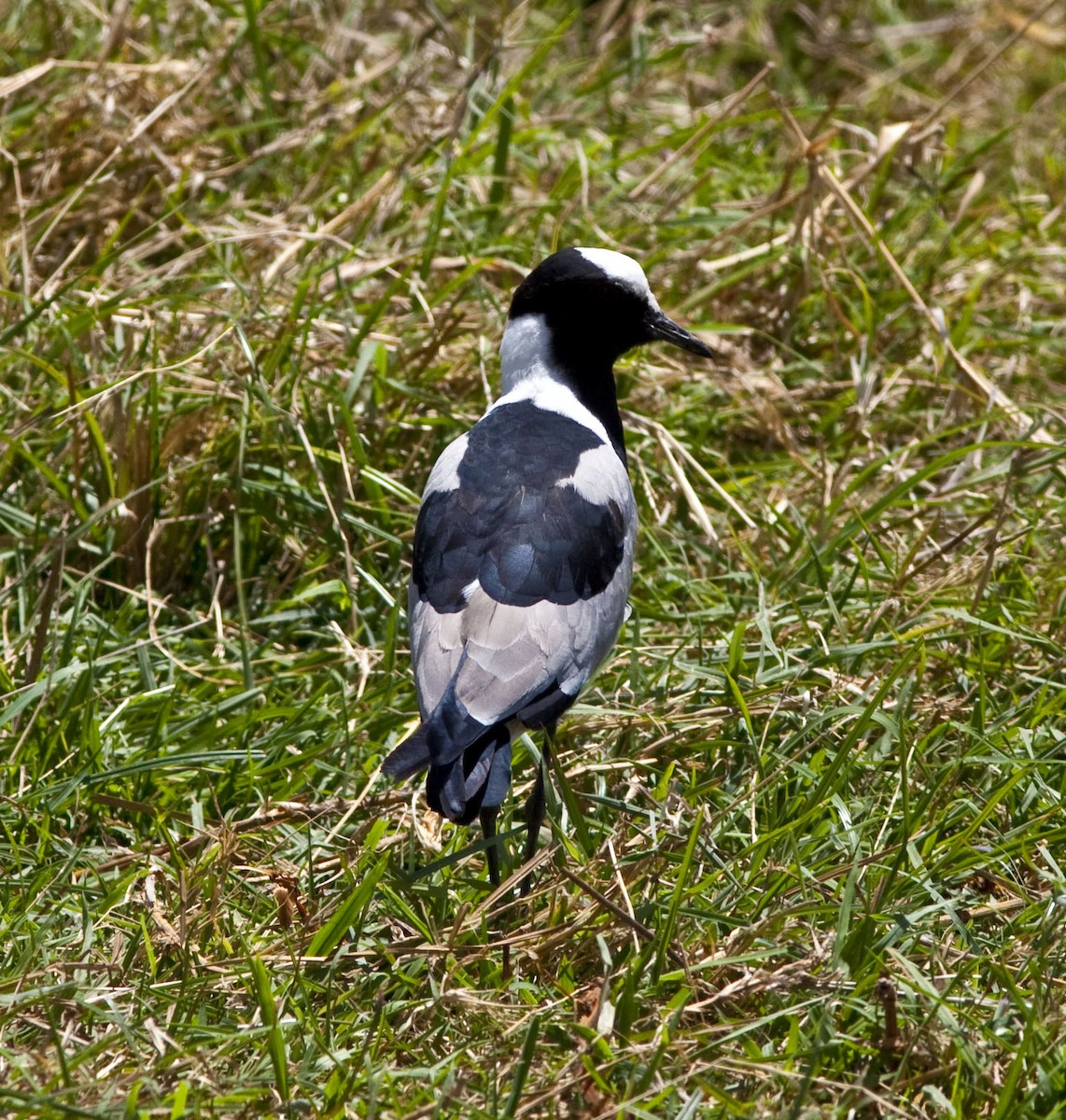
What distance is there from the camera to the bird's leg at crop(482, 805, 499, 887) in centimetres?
325

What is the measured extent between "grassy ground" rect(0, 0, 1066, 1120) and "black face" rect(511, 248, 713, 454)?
544 mm

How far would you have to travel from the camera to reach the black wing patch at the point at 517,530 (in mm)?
3371

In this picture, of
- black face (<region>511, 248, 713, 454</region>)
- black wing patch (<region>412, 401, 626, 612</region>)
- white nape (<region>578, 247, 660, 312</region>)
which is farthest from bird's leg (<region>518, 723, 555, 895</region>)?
white nape (<region>578, 247, 660, 312</region>)

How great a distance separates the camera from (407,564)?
14.0 ft

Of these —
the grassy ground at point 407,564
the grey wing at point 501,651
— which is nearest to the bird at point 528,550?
the grey wing at point 501,651

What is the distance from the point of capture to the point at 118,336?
4523 mm

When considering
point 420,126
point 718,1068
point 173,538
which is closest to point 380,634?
point 173,538

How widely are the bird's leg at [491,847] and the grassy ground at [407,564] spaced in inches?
3.6

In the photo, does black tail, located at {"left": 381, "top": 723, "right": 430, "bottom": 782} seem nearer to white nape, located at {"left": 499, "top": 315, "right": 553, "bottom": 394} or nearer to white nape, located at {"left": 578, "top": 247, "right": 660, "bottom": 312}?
white nape, located at {"left": 499, "top": 315, "right": 553, "bottom": 394}

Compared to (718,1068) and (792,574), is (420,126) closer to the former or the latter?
(792,574)

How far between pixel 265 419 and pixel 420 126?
188 cm

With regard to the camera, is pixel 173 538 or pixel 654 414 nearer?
pixel 173 538

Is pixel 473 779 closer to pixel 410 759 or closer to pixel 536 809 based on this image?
pixel 410 759

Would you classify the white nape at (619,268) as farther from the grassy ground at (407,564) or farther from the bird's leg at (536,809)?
the bird's leg at (536,809)
